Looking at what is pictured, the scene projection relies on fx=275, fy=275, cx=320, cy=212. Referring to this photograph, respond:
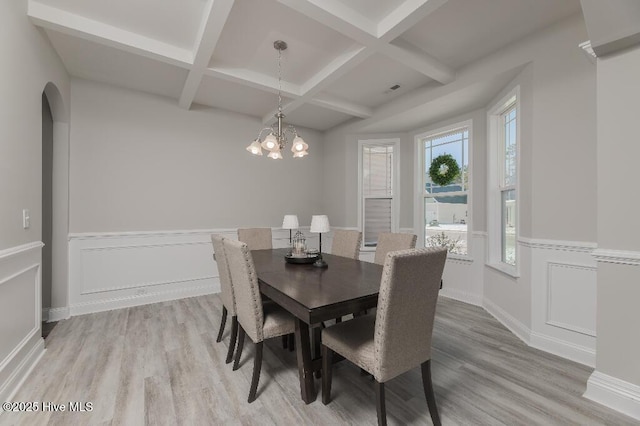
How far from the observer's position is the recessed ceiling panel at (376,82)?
9.91ft

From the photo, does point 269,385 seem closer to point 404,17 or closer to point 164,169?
point 404,17

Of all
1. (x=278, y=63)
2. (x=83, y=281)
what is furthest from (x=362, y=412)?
(x=83, y=281)

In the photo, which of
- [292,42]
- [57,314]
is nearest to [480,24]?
[292,42]

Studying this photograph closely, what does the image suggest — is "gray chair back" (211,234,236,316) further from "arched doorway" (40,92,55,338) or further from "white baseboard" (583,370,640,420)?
"white baseboard" (583,370,640,420)

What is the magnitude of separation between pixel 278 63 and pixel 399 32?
135 centimetres

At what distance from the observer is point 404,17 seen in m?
2.12

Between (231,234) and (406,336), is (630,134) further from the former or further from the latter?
(231,234)

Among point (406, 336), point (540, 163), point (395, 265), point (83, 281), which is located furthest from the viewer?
point (83, 281)

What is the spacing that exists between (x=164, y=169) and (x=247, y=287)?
287 cm

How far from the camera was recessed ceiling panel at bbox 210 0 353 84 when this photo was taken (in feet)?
7.36

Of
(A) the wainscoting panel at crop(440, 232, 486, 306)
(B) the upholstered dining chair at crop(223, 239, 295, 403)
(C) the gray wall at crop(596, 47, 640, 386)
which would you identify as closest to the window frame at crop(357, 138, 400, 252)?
(A) the wainscoting panel at crop(440, 232, 486, 306)

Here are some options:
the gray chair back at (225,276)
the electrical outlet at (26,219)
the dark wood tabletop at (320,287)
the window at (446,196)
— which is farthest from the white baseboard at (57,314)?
the window at (446,196)

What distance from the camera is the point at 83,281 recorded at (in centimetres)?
330

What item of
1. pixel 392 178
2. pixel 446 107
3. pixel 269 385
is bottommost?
pixel 269 385
